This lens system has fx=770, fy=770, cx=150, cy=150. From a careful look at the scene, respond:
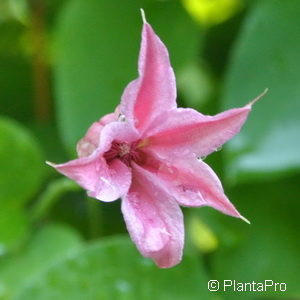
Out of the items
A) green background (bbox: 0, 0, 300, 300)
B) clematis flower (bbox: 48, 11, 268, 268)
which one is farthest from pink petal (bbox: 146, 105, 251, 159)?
green background (bbox: 0, 0, 300, 300)

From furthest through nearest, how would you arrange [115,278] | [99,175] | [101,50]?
[101,50] → [115,278] → [99,175]

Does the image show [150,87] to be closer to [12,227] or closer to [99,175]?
[99,175]

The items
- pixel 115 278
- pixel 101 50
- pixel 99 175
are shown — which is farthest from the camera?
pixel 101 50

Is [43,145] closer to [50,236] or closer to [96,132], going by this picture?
[50,236]

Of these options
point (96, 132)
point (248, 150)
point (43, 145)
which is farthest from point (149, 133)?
point (43, 145)

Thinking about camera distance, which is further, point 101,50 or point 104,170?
point 101,50

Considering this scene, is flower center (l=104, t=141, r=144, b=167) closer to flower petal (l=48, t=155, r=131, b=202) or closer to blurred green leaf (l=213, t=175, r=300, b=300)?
flower petal (l=48, t=155, r=131, b=202)

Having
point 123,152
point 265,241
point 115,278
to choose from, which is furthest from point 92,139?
point 265,241

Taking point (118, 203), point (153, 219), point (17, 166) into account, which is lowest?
point (118, 203)
